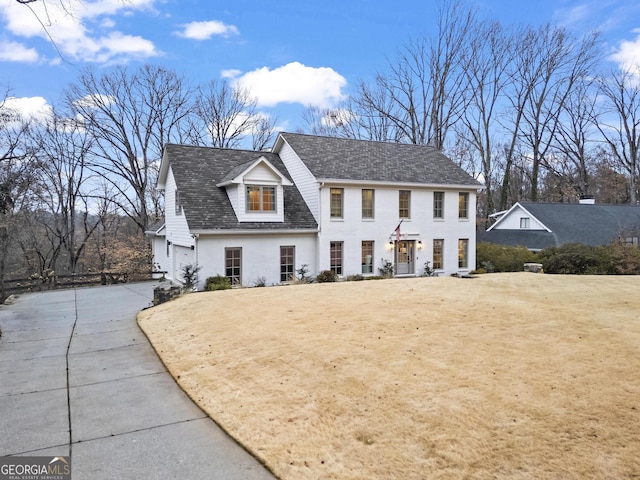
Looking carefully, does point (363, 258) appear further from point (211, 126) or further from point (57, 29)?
point (211, 126)

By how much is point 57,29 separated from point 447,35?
3653 cm

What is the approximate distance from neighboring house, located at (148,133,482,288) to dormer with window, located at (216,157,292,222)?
5 centimetres

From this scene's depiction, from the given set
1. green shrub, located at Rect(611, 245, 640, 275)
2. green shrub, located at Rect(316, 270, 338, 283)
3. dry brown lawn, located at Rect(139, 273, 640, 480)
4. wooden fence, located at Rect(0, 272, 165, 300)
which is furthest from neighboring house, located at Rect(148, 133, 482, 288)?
green shrub, located at Rect(611, 245, 640, 275)

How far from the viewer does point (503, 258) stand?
24.6m

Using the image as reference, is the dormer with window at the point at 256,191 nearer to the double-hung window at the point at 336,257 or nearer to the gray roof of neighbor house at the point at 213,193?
the gray roof of neighbor house at the point at 213,193

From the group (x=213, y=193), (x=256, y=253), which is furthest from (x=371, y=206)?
(x=213, y=193)

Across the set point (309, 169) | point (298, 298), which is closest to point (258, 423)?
point (298, 298)

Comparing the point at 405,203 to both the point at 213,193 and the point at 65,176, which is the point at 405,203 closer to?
the point at 213,193

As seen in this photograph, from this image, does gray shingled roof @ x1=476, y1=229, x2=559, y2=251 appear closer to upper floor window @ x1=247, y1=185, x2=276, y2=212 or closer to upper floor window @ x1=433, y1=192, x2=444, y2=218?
upper floor window @ x1=433, y1=192, x2=444, y2=218

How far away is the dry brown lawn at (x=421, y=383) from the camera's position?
14.1ft

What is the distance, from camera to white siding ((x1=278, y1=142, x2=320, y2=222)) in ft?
66.0

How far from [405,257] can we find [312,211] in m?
5.85

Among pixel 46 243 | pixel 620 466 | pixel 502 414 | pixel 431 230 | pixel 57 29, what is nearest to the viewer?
pixel 620 466

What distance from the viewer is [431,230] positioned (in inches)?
885
